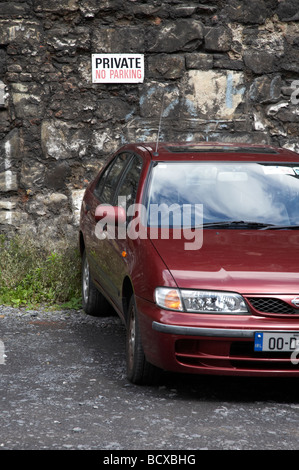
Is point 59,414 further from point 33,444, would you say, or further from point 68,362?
point 68,362

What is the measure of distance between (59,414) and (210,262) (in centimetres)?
138

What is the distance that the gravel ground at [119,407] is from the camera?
14.2 ft

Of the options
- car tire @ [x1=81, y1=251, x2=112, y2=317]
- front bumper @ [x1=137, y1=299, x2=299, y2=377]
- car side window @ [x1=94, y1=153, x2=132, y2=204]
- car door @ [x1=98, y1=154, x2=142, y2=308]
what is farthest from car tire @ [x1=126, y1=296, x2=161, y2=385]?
car tire @ [x1=81, y1=251, x2=112, y2=317]

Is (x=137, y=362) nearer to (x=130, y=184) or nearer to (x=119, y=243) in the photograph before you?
(x=119, y=243)

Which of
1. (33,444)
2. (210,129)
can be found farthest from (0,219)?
(33,444)

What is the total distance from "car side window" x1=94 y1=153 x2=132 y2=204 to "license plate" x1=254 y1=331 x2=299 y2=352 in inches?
90.2

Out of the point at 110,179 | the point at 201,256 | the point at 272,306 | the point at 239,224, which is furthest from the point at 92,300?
the point at 272,306

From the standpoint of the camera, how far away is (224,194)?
5.95 m

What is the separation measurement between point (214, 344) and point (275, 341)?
38 centimetres

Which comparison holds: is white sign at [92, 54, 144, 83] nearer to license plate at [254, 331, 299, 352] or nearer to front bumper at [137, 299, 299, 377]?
front bumper at [137, 299, 299, 377]

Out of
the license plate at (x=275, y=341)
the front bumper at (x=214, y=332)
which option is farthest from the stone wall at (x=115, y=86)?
the license plate at (x=275, y=341)

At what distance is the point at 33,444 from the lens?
426cm

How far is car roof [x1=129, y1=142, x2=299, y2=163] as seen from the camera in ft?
20.3

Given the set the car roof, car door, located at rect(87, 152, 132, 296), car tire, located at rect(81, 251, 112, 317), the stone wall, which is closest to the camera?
the car roof
